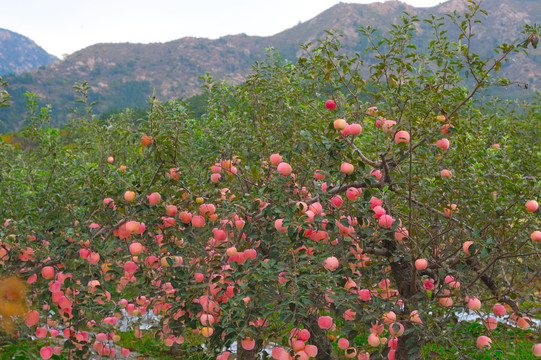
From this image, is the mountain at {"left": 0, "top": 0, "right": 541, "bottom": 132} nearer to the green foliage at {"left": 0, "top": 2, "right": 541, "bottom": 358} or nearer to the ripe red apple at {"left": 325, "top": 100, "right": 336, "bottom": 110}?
the green foliage at {"left": 0, "top": 2, "right": 541, "bottom": 358}

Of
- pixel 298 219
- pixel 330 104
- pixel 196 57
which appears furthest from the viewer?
pixel 196 57

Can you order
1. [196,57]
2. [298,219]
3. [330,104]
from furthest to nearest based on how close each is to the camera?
[196,57] → [330,104] → [298,219]

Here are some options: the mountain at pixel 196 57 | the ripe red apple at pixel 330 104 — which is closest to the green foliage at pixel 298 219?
the ripe red apple at pixel 330 104

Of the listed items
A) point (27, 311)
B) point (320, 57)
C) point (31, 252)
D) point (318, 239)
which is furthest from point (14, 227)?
point (320, 57)

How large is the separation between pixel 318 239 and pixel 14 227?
2.16 metres

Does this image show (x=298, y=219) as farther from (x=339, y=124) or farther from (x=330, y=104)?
(x=330, y=104)

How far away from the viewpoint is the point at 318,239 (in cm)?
264

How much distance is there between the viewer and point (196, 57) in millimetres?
165750

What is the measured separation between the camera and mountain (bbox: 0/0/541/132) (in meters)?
125

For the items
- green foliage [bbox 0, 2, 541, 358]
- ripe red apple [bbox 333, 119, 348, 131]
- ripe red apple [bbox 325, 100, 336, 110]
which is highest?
ripe red apple [bbox 325, 100, 336, 110]

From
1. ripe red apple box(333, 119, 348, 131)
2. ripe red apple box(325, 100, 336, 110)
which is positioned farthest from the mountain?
ripe red apple box(333, 119, 348, 131)

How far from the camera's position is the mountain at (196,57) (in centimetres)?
12500

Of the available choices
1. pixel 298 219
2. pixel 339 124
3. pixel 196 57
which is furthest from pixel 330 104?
pixel 196 57

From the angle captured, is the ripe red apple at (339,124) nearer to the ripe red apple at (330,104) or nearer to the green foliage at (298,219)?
the green foliage at (298,219)
